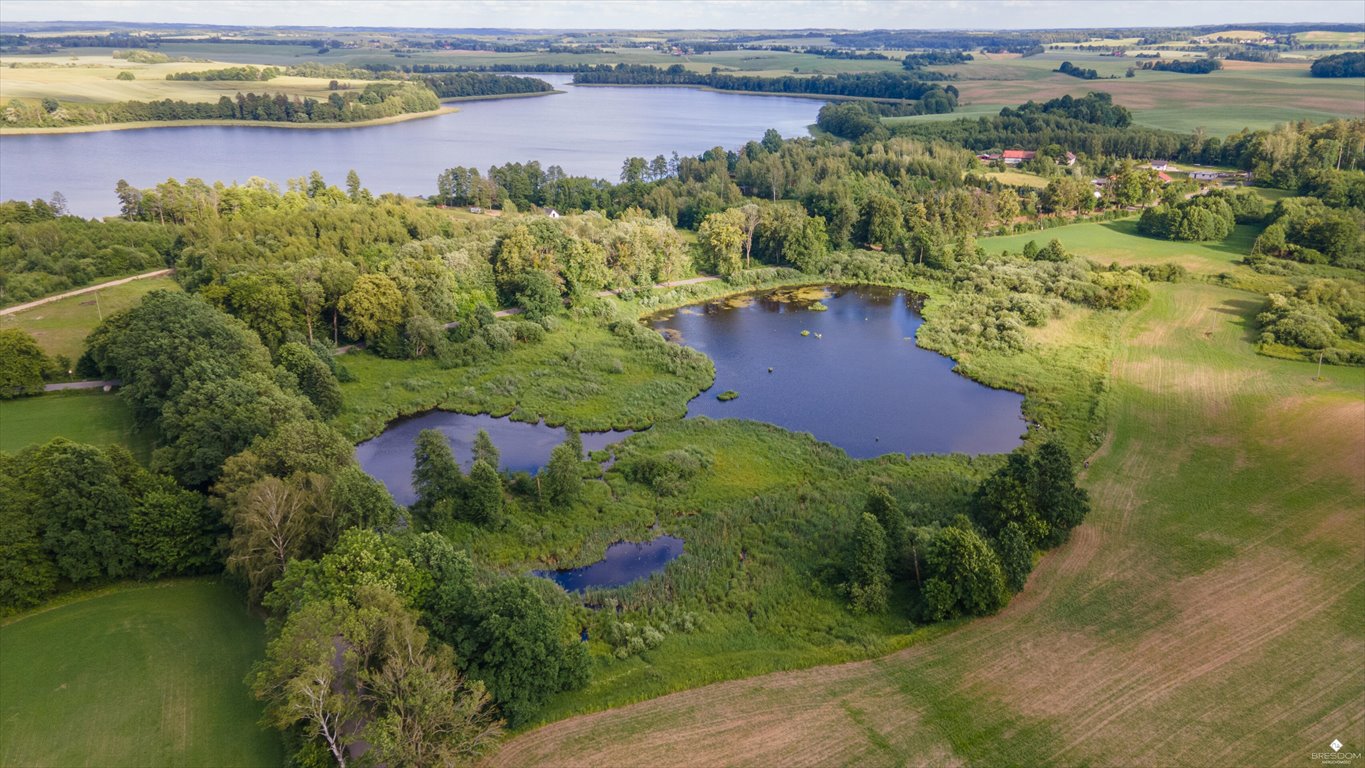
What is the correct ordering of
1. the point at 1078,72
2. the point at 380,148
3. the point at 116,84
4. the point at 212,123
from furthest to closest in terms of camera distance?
the point at 1078,72
the point at 116,84
the point at 212,123
the point at 380,148

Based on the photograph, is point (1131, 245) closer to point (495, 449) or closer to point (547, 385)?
point (547, 385)

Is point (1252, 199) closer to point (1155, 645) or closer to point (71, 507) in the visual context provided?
point (1155, 645)

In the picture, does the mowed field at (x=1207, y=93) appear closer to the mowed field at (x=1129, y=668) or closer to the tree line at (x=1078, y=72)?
the tree line at (x=1078, y=72)

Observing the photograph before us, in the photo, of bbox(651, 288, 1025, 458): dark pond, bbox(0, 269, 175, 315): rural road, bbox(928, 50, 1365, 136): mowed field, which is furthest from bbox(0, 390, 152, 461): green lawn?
bbox(928, 50, 1365, 136): mowed field

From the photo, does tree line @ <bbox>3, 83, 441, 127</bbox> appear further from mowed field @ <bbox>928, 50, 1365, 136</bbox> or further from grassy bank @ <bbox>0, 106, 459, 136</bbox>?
mowed field @ <bbox>928, 50, 1365, 136</bbox>

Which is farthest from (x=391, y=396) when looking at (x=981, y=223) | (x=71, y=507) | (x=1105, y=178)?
(x=1105, y=178)

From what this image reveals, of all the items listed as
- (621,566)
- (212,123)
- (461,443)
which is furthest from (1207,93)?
(212,123)
